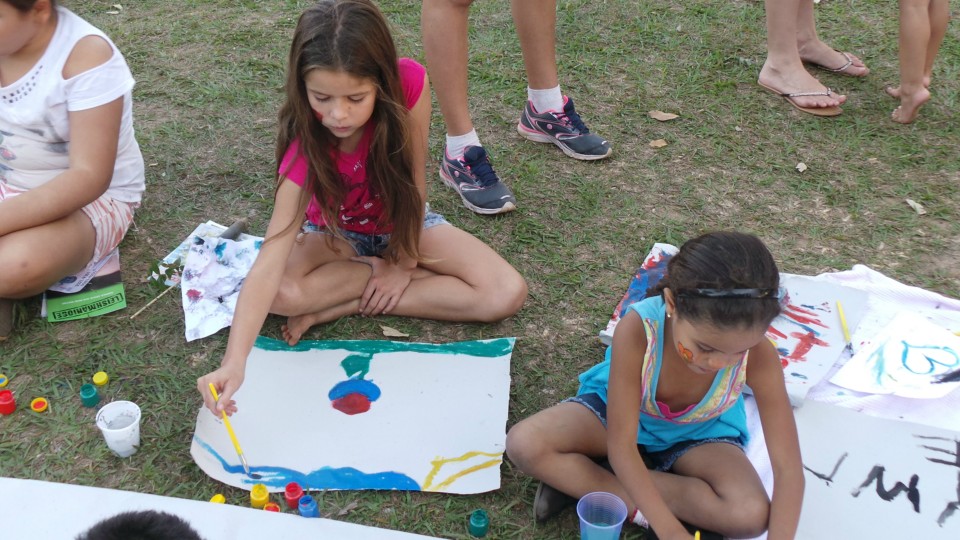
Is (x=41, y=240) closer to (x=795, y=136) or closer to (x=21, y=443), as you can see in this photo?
(x=21, y=443)

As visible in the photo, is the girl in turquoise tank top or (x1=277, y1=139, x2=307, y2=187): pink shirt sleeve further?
(x1=277, y1=139, x2=307, y2=187): pink shirt sleeve

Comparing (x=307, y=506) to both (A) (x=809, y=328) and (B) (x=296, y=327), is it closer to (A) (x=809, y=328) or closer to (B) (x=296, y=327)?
(B) (x=296, y=327)

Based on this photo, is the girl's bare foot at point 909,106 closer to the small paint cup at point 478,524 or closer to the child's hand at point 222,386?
the small paint cup at point 478,524

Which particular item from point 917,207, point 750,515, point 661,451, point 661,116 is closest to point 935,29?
point 917,207

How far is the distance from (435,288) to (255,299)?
0.60 metres

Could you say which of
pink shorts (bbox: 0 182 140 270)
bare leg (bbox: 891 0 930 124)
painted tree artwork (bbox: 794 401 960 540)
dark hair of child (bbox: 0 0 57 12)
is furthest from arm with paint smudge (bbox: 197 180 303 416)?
bare leg (bbox: 891 0 930 124)

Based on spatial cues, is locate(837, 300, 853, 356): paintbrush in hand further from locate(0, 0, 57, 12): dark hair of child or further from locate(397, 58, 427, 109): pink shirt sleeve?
locate(0, 0, 57, 12): dark hair of child

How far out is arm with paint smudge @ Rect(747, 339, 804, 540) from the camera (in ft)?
5.71

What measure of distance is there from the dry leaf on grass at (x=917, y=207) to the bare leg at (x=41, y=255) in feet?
8.83

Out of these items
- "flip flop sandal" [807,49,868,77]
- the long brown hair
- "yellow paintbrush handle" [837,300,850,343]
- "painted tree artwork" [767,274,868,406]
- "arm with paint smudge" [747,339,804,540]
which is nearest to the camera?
"arm with paint smudge" [747,339,804,540]

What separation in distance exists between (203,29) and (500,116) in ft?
5.06

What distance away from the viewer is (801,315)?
8.06 feet

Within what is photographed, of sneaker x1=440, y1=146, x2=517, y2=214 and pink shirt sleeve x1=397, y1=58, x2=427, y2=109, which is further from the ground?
pink shirt sleeve x1=397, y1=58, x2=427, y2=109

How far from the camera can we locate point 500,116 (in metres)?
3.45
